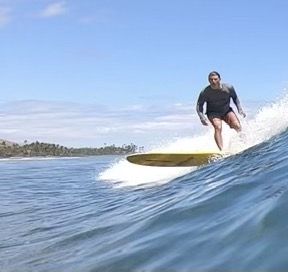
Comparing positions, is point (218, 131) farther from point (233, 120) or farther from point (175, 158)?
point (175, 158)

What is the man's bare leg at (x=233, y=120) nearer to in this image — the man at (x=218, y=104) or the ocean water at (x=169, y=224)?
the man at (x=218, y=104)

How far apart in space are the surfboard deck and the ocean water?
67 centimetres

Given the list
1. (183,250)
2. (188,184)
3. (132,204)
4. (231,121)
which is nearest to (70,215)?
(132,204)

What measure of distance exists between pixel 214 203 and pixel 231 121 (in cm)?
668

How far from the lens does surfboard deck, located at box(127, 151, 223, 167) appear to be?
1161 cm

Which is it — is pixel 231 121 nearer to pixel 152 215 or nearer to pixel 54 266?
pixel 152 215

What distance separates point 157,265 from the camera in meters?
4.28

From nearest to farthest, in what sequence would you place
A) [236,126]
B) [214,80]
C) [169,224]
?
1. [169,224]
2. [214,80]
3. [236,126]

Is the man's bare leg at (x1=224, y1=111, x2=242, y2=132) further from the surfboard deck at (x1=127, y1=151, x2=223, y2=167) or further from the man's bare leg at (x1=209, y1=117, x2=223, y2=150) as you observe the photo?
the surfboard deck at (x1=127, y1=151, x2=223, y2=167)

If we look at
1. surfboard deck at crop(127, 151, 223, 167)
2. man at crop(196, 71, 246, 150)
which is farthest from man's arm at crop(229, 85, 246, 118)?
surfboard deck at crop(127, 151, 223, 167)

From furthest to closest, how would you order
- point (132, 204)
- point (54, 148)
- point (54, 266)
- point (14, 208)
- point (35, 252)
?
point (54, 148), point (14, 208), point (132, 204), point (35, 252), point (54, 266)

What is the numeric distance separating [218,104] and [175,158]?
143 cm

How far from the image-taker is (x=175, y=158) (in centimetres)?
1216

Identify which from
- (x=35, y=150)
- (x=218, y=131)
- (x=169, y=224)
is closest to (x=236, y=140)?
(x=218, y=131)
